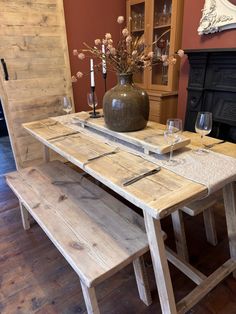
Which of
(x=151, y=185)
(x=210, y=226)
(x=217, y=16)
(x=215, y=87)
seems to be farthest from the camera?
(x=215, y=87)

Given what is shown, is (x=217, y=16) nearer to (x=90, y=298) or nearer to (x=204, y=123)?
(x=204, y=123)

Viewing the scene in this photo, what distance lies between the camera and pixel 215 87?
7.97ft

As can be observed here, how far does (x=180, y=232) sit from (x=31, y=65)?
2.26 m

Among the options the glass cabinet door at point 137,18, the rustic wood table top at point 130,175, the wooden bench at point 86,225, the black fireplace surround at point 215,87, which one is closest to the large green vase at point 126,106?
the rustic wood table top at point 130,175

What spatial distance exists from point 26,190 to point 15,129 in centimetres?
134

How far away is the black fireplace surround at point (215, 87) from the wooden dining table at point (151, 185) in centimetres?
105

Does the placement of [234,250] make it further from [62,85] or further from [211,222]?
[62,85]

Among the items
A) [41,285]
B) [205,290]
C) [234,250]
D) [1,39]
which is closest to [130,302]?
[205,290]

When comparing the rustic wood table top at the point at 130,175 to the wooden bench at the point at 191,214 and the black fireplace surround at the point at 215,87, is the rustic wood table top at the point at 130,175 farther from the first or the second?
the black fireplace surround at the point at 215,87

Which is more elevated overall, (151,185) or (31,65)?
(31,65)

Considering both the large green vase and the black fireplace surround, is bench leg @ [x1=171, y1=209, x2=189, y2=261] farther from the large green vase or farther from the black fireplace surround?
the black fireplace surround

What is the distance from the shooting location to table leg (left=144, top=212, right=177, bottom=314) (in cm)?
97

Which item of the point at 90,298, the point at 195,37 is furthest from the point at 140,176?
the point at 195,37

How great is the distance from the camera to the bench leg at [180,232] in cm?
139
